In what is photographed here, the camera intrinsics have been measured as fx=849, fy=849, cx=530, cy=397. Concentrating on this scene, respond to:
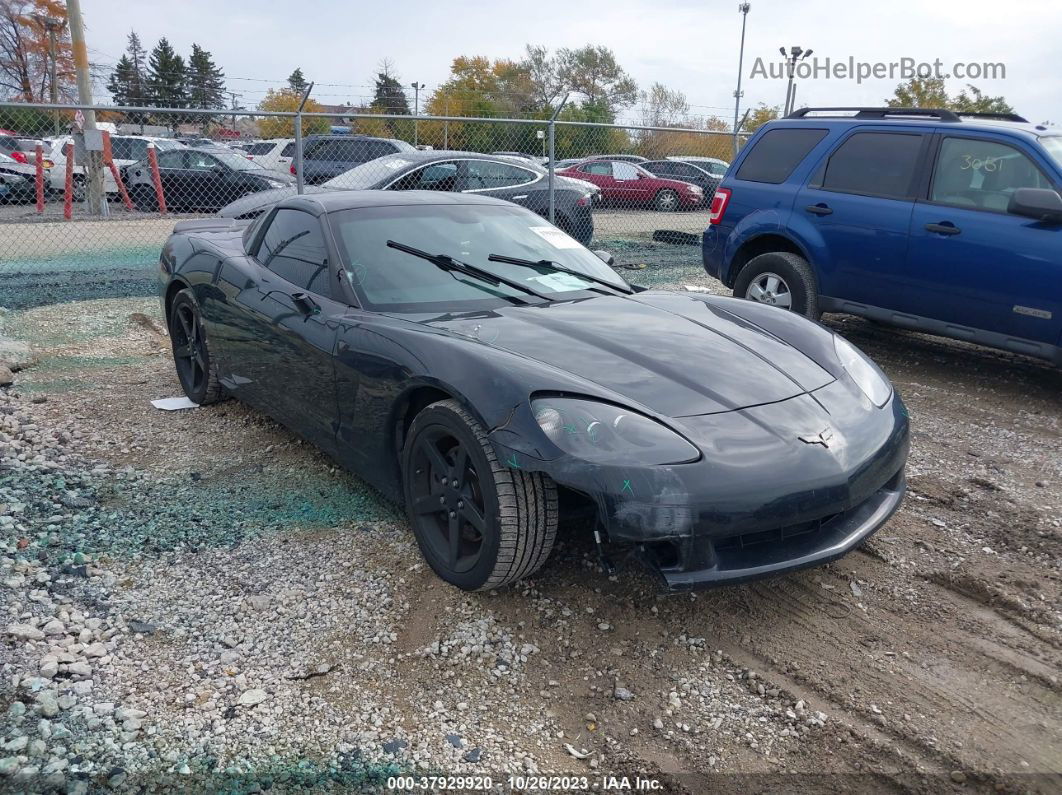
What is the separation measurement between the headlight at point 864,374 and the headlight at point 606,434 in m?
1.06

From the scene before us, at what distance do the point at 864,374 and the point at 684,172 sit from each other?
18.0 meters

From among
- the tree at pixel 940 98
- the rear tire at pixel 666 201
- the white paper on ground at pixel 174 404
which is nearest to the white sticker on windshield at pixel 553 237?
the white paper on ground at pixel 174 404

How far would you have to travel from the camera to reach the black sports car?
104 inches

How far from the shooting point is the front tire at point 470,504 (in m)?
2.78

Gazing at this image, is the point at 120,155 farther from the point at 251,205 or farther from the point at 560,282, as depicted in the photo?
the point at 560,282

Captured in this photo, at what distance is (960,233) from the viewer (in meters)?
5.70

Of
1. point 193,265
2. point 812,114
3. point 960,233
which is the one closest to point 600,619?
point 193,265

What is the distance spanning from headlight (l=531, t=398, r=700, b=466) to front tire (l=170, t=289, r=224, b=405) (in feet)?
9.42

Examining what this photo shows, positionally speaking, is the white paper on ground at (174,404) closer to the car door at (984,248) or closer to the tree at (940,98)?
the car door at (984,248)

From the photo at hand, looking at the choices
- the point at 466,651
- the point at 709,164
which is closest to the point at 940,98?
the point at 709,164

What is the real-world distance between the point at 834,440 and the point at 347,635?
5.85ft

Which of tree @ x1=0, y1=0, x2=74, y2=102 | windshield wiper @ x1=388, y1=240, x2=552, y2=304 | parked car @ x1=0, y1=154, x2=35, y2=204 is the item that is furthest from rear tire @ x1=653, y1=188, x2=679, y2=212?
tree @ x1=0, y1=0, x2=74, y2=102

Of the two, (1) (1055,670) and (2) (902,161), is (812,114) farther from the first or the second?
(1) (1055,670)

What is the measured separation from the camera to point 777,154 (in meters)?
Result: 7.08
